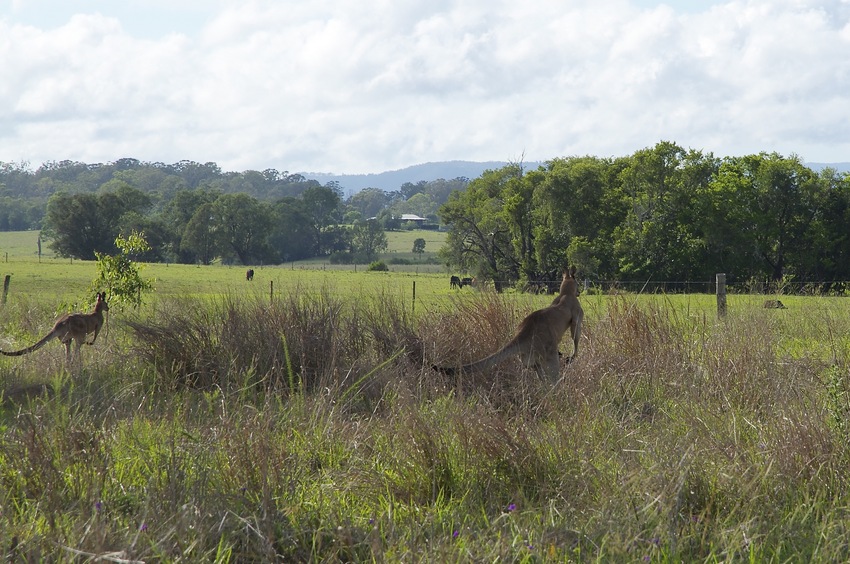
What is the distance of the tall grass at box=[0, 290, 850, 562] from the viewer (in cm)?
461

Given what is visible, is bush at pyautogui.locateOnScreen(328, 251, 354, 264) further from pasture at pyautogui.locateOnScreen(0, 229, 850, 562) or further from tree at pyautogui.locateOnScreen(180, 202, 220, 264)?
pasture at pyautogui.locateOnScreen(0, 229, 850, 562)

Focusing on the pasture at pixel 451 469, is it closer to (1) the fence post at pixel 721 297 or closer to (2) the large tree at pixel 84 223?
(1) the fence post at pixel 721 297

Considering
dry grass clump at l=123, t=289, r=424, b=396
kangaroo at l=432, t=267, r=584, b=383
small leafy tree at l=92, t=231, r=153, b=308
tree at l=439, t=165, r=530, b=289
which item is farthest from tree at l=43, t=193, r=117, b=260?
kangaroo at l=432, t=267, r=584, b=383

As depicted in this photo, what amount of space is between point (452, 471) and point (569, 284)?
4048 mm

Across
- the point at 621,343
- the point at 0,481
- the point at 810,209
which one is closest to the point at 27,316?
the point at 621,343

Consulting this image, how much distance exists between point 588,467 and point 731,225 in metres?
53.6

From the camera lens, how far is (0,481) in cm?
519

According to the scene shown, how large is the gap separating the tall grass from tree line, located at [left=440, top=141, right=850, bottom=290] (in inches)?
1820

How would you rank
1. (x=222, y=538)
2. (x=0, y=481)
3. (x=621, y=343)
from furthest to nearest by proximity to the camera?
(x=621, y=343)
(x=0, y=481)
(x=222, y=538)

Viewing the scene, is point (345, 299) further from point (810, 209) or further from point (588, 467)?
point (810, 209)

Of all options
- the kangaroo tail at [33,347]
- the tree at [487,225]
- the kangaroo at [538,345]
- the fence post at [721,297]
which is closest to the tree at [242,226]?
the tree at [487,225]

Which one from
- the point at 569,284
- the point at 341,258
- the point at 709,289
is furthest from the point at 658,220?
the point at 341,258

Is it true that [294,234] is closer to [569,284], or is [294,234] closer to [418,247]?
[418,247]

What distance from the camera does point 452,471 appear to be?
19.2ft
